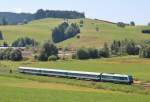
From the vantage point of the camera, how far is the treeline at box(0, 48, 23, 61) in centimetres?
15900

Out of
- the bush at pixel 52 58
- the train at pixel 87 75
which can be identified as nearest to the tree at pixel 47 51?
the bush at pixel 52 58

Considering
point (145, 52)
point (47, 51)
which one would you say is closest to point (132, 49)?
point (145, 52)

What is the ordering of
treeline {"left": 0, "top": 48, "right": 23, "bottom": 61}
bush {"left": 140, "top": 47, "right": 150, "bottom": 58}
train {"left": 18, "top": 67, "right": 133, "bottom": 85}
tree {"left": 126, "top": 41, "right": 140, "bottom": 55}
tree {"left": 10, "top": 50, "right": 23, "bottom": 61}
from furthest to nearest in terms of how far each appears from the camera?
tree {"left": 126, "top": 41, "right": 140, "bottom": 55} → treeline {"left": 0, "top": 48, "right": 23, "bottom": 61} → tree {"left": 10, "top": 50, "right": 23, "bottom": 61} → bush {"left": 140, "top": 47, "right": 150, "bottom": 58} → train {"left": 18, "top": 67, "right": 133, "bottom": 85}

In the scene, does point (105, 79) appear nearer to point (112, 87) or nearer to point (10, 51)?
point (112, 87)

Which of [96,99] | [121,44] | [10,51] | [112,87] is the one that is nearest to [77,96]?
[96,99]

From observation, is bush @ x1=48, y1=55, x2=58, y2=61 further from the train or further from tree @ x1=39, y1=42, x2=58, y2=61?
the train

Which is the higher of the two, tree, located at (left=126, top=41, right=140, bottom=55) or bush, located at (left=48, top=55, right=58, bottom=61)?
tree, located at (left=126, top=41, right=140, bottom=55)

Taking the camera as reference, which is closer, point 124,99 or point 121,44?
point 124,99

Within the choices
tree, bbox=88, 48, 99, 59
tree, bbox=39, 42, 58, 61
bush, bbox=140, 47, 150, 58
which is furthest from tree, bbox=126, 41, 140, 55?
tree, bbox=39, 42, 58, 61

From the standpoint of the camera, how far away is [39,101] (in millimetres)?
56750

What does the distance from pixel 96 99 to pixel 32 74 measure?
51.6m

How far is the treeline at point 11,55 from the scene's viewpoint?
159000 millimetres

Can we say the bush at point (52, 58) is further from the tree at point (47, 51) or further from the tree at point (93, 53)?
the tree at point (93, 53)

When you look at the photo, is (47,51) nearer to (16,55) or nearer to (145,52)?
(16,55)
